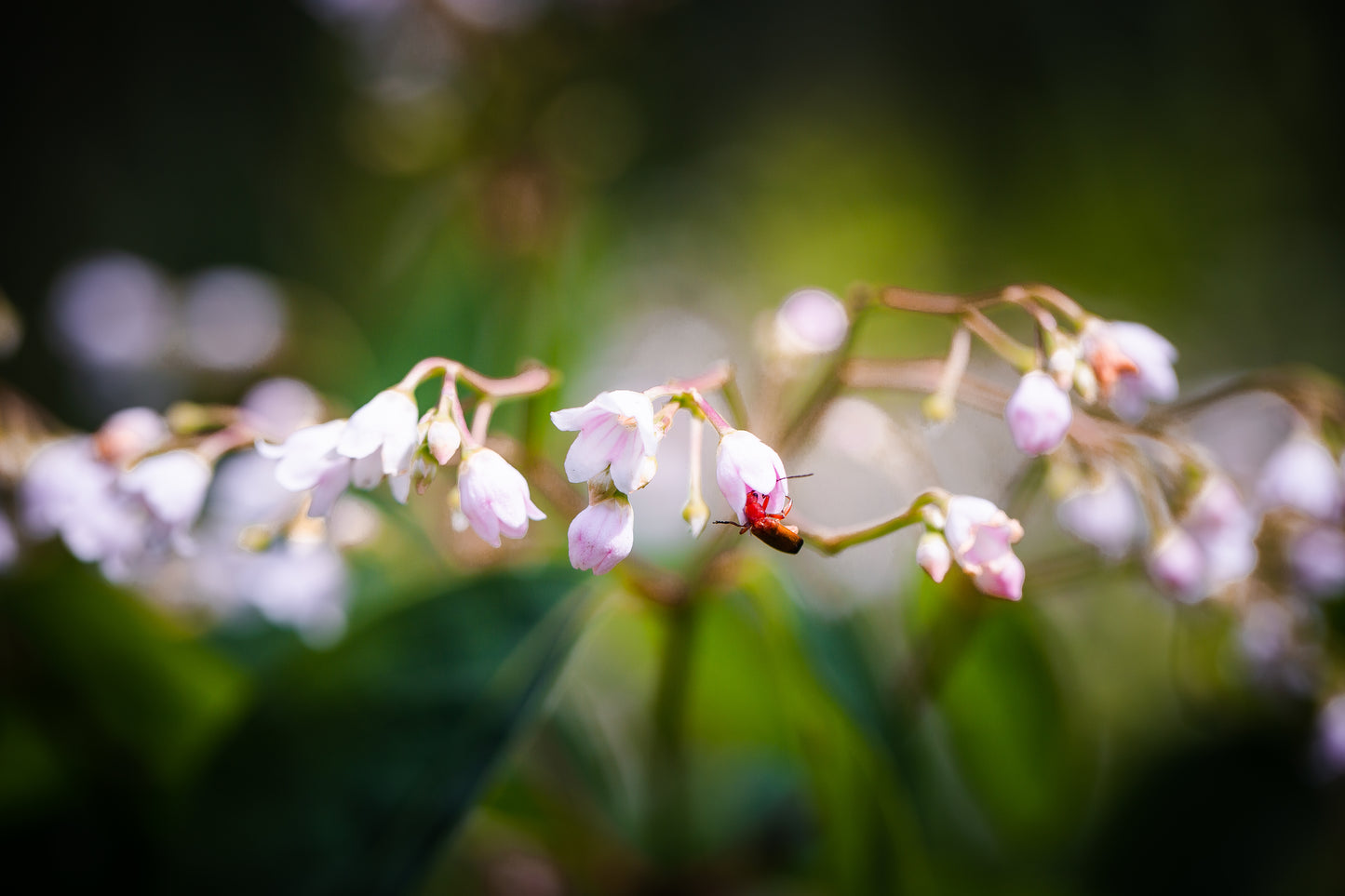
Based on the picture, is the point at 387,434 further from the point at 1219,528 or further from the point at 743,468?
the point at 1219,528

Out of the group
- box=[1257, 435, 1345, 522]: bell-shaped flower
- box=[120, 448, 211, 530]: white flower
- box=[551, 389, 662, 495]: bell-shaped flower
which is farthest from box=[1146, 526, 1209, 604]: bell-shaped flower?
box=[120, 448, 211, 530]: white flower

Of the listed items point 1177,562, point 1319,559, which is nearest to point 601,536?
point 1177,562

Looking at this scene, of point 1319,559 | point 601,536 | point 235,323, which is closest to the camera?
point 601,536

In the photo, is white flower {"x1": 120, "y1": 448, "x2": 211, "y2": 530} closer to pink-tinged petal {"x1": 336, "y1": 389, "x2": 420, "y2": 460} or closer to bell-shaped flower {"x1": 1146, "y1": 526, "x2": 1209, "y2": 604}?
pink-tinged petal {"x1": 336, "y1": 389, "x2": 420, "y2": 460}

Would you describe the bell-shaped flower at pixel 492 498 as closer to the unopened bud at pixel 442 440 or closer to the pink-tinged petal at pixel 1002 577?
the unopened bud at pixel 442 440

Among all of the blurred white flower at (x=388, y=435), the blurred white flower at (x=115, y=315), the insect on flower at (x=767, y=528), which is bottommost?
the blurred white flower at (x=115, y=315)

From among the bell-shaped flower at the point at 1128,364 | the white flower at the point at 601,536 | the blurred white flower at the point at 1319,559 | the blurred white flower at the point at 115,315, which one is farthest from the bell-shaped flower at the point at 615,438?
the blurred white flower at the point at 115,315

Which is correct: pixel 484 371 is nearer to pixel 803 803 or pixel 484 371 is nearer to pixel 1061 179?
pixel 803 803
